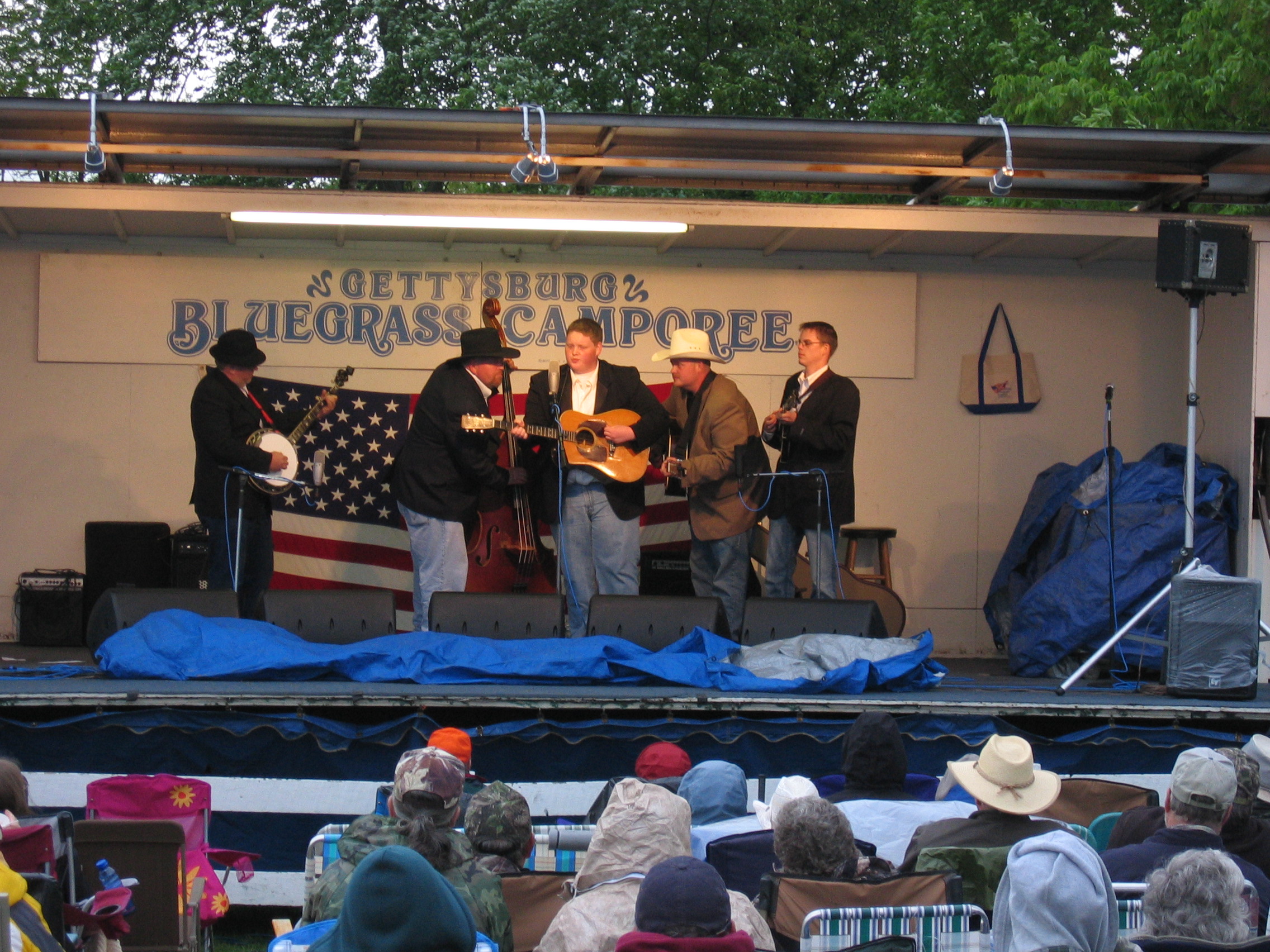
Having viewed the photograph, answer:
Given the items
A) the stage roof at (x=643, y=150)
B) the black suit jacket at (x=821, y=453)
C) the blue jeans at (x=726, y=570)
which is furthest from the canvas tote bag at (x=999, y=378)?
the blue jeans at (x=726, y=570)

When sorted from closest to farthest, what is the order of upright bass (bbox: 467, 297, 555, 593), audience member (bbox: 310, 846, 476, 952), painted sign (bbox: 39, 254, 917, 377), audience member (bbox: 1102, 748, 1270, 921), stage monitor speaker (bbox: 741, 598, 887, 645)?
audience member (bbox: 310, 846, 476, 952) < audience member (bbox: 1102, 748, 1270, 921) < stage monitor speaker (bbox: 741, 598, 887, 645) < upright bass (bbox: 467, 297, 555, 593) < painted sign (bbox: 39, 254, 917, 377)

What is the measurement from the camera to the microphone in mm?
8125

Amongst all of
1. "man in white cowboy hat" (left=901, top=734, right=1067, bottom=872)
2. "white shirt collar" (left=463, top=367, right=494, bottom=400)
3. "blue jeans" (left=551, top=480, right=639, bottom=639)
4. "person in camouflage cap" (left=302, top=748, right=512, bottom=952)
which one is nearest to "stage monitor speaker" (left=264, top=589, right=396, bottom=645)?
"blue jeans" (left=551, top=480, right=639, bottom=639)

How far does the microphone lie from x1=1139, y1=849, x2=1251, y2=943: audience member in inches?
215

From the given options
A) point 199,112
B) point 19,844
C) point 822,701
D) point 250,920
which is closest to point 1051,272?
point 822,701

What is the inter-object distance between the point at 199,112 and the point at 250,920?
364 cm

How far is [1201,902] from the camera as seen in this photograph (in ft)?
9.69

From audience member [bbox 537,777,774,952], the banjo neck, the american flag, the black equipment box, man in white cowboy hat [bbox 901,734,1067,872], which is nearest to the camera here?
audience member [bbox 537,777,774,952]

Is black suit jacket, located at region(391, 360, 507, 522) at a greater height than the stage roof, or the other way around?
the stage roof

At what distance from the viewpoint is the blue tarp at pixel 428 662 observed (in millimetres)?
6160

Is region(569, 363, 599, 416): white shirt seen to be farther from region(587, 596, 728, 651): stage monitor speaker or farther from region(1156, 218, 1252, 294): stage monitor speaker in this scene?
region(1156, 218, 1252, 294): stage monitor speaker

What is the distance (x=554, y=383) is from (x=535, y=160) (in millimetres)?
1526

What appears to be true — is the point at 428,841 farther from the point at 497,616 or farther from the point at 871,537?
the point at 871,537

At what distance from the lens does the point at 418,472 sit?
7.82 meters
